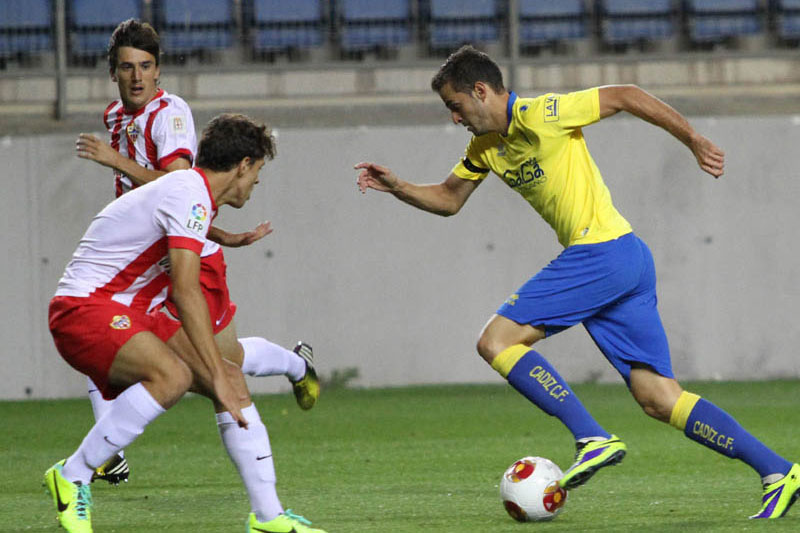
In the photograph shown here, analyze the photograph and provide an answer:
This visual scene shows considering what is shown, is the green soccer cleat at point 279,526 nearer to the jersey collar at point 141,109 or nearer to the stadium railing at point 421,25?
the jersey collar at point 141,109

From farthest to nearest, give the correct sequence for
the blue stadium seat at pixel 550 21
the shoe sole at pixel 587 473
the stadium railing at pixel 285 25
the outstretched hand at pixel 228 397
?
the blue stadium seat at pixel 550 21
the stadium railing at pixel 285 25
the shoe sole at pixel 587 473
the outstretched hand at pixel 228 397

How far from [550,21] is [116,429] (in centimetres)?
1009

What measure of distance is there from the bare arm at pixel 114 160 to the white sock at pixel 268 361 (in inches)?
30.3

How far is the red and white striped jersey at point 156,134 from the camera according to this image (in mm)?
5266

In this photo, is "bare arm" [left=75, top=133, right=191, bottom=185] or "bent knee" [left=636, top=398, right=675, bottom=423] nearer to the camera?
"bent knee" [left=636, top=398, right=675, bottom=423]

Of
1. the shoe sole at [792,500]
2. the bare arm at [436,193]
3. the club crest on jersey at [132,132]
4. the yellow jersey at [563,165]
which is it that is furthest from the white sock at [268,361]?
the shoe sole at [792,500]

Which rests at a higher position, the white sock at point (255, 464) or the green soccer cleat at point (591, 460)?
the white sock at point (255, 464)

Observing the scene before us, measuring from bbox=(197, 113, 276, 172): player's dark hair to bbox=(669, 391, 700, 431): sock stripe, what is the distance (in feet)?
5.65

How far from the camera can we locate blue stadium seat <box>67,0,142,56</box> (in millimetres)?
12312

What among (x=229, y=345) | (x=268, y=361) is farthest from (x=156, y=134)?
(x=268, y=361)

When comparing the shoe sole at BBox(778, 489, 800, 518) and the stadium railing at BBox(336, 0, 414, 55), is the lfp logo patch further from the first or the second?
the stadium railing at BBox(336, 0, 414, 55)

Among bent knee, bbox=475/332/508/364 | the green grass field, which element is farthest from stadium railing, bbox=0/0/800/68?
bent knee, bbox=475/332/508/364

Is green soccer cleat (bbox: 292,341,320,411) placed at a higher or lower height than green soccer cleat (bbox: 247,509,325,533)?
higher

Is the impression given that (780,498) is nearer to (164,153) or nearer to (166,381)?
(166,381)
